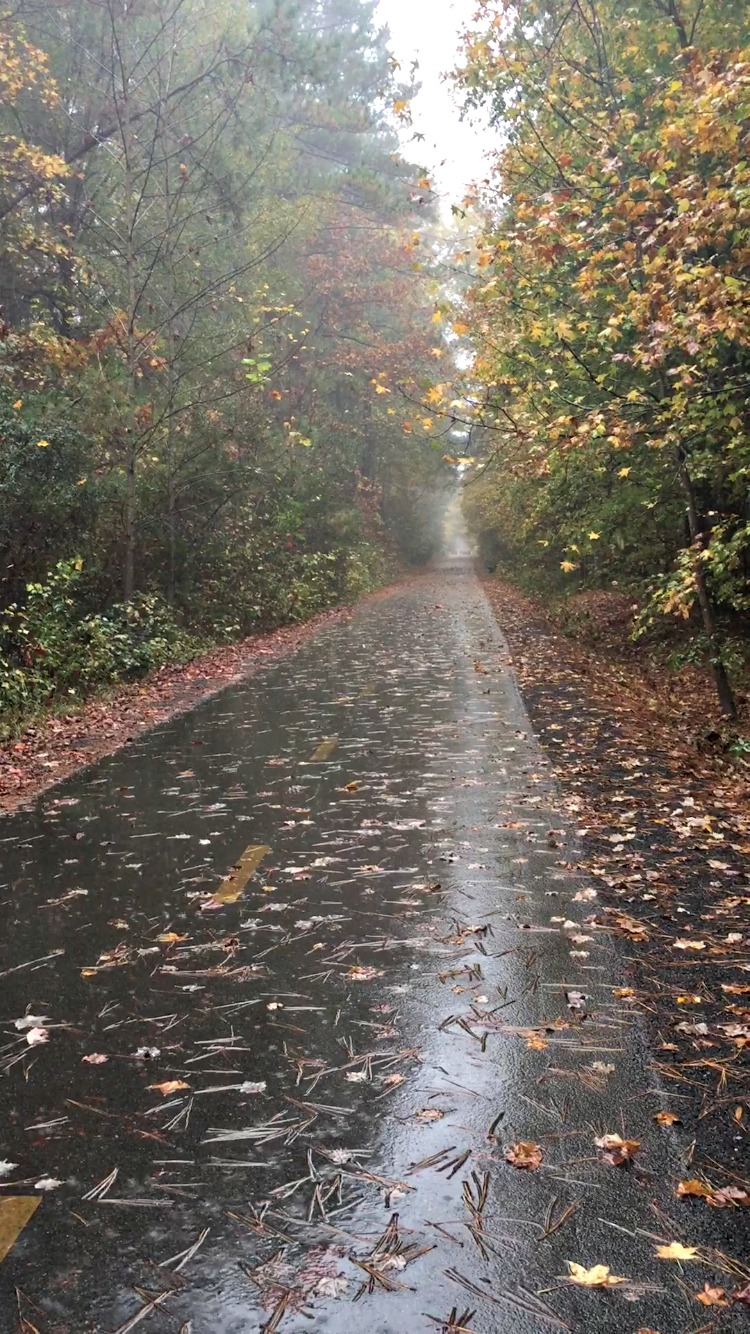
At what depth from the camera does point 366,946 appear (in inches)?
185

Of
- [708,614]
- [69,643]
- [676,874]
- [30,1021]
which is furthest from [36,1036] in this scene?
[69,643]

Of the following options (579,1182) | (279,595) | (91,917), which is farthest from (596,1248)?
(279,595)

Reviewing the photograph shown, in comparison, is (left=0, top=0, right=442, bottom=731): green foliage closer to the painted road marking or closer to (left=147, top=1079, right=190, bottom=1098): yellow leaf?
the painted road marking

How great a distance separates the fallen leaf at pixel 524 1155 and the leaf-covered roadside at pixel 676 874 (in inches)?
18.3

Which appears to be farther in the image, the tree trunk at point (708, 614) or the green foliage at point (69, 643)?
the green foliage at point (69, 643)

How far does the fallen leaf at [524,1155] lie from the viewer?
2.96 meters

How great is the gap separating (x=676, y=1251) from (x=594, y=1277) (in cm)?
26

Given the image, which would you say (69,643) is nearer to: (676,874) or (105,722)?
(105,722)

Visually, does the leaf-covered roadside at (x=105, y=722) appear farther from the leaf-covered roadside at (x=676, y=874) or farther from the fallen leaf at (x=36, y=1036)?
the leaf-covered roadside at (x=676, y=874)

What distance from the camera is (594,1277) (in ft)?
8.09

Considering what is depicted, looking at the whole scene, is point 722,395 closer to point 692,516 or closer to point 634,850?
point 692,516

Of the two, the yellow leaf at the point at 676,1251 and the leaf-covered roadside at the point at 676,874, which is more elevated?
the yellow leaf at the point at 676,1251

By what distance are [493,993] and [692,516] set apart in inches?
276

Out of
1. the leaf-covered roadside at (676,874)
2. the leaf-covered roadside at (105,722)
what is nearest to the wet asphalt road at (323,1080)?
the leaf-covered roadside at (676,874)
